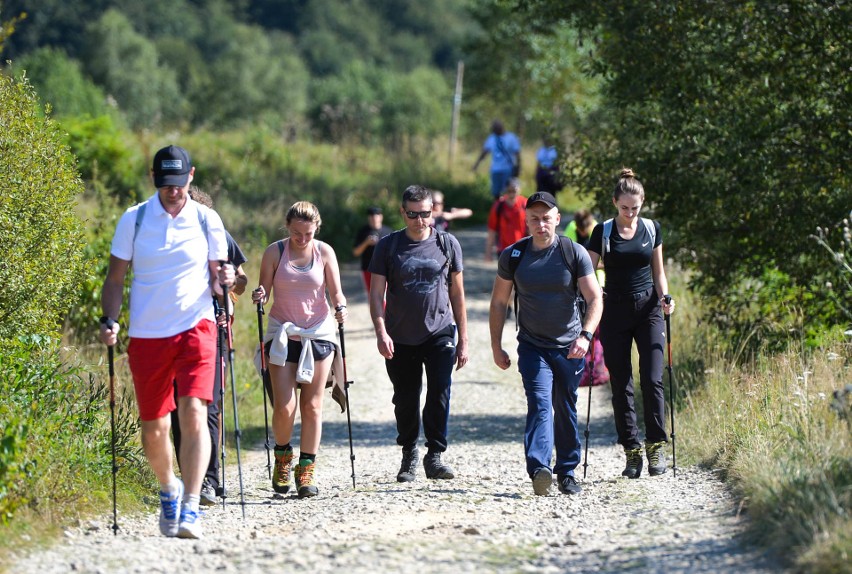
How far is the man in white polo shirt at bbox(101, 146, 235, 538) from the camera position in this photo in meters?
6.99

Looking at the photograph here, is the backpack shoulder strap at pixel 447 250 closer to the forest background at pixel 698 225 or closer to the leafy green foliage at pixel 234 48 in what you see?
the forest background at pixel 698 225

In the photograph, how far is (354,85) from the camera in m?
76.5

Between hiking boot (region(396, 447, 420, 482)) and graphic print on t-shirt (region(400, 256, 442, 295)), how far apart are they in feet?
3.91

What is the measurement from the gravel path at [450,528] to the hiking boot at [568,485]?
3.4 inches

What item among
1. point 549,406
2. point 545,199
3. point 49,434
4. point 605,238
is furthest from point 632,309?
point 49,434

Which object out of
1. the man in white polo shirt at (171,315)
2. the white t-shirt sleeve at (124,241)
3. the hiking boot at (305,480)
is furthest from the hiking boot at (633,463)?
the white t-shirt sleeve at (124,241)

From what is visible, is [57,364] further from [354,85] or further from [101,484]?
[354,85]

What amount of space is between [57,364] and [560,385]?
3.39 meters

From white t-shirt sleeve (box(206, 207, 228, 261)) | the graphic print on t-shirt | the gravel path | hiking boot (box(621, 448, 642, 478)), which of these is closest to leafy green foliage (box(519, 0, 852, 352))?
the gravel path

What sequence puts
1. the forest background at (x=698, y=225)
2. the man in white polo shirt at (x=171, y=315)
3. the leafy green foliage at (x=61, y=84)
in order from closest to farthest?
the man in white polo shirt at (x=171, y=315), the forest background at (x=698, y=225), the leafy green foliage at (x=61, y=84)

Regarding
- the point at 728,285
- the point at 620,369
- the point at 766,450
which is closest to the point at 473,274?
the point at 728,285

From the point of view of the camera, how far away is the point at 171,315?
698cm

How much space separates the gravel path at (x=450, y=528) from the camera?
6.31 meters

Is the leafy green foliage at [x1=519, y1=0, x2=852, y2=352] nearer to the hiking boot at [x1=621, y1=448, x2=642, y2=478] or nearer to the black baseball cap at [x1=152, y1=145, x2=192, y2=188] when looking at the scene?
the hiking boot at [x1=621, y1=448, x2=642, y2=478]
